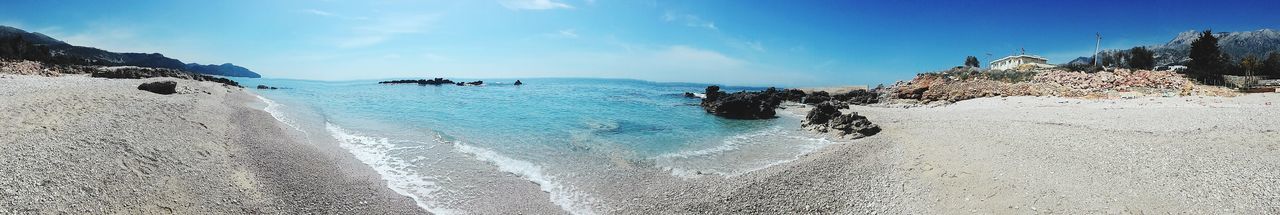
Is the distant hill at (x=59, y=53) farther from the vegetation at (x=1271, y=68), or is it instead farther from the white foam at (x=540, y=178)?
the vegetation at (x=1271, y=68)

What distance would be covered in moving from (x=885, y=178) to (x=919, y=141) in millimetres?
5178

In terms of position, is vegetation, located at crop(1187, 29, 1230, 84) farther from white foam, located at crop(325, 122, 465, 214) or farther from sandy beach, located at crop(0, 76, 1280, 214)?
white foam, located at crop(325, 122, 465, 214)

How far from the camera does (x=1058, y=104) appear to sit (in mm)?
23750

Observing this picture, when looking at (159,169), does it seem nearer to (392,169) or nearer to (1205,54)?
(392,169)

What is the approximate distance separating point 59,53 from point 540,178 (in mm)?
124768

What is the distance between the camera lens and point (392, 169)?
12297mm

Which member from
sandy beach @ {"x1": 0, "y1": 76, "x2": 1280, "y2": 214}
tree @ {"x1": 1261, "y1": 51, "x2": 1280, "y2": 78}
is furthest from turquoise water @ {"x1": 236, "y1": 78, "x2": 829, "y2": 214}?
tree @ {"x1": 1261, "y1": 51, "x2": 1280, "y2": 78}

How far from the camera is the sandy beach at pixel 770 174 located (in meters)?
7.64

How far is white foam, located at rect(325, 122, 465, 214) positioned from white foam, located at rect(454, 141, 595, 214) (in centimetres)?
199

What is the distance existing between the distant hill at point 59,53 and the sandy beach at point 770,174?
52.9m

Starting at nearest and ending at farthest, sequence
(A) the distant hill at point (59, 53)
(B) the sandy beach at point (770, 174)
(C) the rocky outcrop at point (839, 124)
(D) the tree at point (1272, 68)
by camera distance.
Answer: (B) the sandy beach at point (770, 174) < (C) the rocky outcrop at point (839, 124) < (D) the tree at point (1272, 68) < (A) the distant hill at point (59, 53)

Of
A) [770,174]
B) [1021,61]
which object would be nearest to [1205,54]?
[1021,61]

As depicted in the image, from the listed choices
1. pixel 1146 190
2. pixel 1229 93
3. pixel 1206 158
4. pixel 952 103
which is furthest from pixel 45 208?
pixel 1229 93

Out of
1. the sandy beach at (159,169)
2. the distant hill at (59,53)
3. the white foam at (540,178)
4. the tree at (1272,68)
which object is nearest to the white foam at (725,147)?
the white foam at (540,178)
